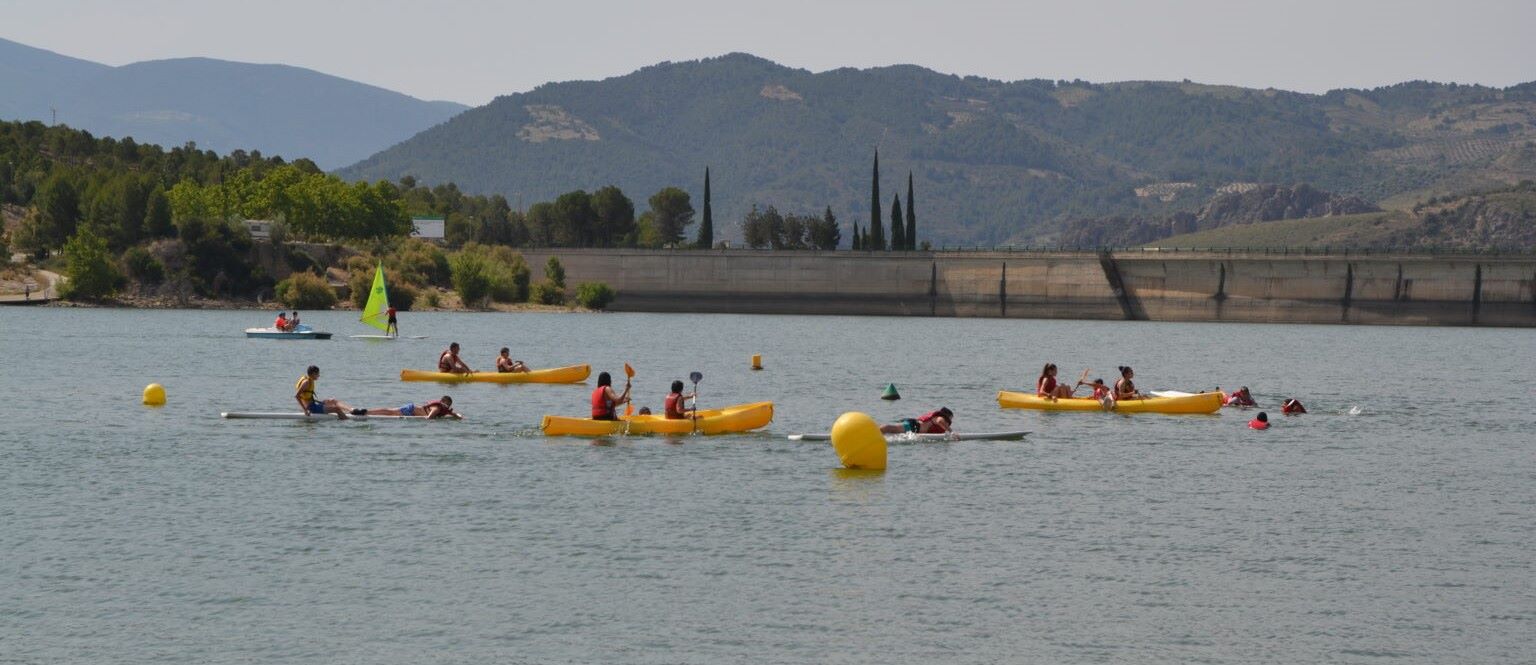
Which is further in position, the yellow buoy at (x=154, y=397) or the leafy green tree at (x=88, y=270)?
the leafy green tree at (x=88, y=270)

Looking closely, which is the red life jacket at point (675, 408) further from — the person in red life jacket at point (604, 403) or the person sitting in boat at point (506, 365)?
the person sitting in boat at point (506, 365)

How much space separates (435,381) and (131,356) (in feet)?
76.4

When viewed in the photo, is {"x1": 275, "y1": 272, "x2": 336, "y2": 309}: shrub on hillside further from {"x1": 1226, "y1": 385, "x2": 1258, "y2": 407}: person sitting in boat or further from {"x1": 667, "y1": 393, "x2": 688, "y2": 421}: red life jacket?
{"x1": 667, "y1": 393, "x2": 688, "y2": 421}: red life jacket

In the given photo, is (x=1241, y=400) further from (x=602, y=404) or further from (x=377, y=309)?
(x=377, y=309)

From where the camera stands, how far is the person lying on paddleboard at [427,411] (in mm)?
53312

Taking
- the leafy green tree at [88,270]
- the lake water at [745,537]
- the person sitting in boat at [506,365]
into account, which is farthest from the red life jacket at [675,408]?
the leafy green tree at [88,270]

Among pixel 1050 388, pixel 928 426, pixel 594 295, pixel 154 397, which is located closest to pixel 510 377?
pixel 154 397

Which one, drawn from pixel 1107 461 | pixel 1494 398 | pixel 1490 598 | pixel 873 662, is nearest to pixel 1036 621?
pixel 873 662

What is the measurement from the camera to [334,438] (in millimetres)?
49719

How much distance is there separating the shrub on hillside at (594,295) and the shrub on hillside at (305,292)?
28.5 meters

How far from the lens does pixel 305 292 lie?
155 metres

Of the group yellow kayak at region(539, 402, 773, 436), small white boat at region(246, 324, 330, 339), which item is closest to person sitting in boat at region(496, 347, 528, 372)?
yellow kayak at region(539, 402, 773, 436)

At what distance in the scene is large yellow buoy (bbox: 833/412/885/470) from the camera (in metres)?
43.4

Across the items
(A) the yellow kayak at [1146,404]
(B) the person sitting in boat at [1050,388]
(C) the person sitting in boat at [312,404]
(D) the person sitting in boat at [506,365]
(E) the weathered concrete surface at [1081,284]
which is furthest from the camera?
(E) the weathered concrete surface at [1081,284]
